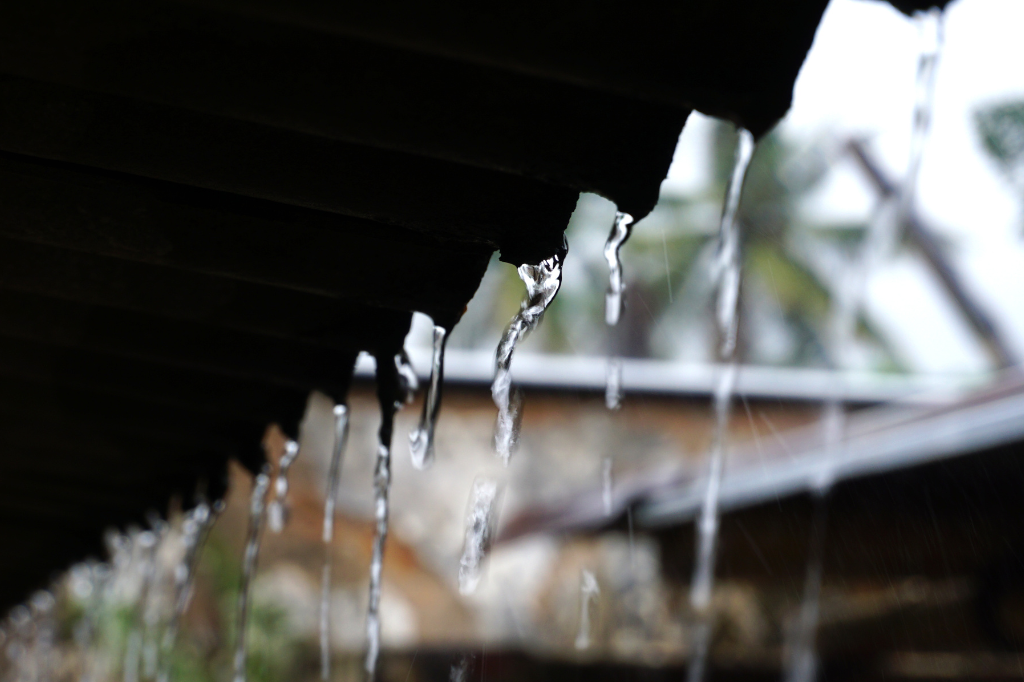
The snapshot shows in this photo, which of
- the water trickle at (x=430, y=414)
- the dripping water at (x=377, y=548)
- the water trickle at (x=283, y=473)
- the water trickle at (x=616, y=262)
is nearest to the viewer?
the water trickle at (x=616, y=262)

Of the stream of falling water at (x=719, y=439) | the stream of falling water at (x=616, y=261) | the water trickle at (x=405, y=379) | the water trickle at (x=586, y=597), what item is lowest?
the water trickle at (x=405, y=379)

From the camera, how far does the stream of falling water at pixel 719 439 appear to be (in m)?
1.16

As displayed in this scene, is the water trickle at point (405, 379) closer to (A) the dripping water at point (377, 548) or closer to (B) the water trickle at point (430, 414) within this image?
(B) the water trickle at point (430, 414)

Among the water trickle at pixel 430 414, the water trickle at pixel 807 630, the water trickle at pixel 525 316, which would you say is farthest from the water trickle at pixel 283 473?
the water trickle at pixel 807 630

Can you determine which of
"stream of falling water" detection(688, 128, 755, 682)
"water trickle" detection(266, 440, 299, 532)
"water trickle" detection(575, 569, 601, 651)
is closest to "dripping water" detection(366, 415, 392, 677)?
"water trickle" detection(266, 440, 299, 532)

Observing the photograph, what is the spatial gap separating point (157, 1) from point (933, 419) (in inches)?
122

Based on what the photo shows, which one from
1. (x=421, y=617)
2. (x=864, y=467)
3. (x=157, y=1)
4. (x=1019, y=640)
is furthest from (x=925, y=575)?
(x=421, y=617)

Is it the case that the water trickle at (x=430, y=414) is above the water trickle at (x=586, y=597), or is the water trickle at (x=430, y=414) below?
below

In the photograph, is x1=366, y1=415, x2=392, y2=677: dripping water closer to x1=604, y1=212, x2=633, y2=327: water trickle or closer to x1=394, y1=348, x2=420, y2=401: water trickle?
x1=394, y1=348, x2=420, y2=401: water trickle

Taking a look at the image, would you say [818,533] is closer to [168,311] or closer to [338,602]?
[168,311]

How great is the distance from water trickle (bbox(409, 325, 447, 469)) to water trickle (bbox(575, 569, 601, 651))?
A: 9346mm

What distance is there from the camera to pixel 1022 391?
3.03 metres

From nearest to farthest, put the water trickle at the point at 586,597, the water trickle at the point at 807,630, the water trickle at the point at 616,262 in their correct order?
the water trickle at the point at 616,262, the water trickle at the point at 807,630, the water trickle at the point at 586,597

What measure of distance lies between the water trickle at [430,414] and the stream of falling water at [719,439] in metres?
0.50
